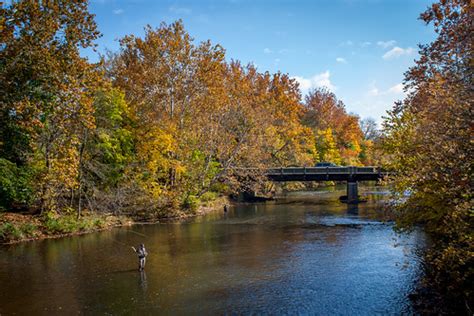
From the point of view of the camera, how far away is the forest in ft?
45.8

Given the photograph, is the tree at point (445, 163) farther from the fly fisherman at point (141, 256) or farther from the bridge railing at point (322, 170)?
→ the bridge railing at point (322, 170)

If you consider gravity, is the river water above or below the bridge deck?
below

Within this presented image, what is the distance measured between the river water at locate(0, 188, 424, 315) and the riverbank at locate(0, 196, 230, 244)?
1.43 metres

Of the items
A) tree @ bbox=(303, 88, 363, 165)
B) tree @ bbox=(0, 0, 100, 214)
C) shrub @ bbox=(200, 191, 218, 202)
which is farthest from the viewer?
tree @ bbox=(303, 88, 363, 165)

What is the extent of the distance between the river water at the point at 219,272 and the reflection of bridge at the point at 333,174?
1642 centimetres

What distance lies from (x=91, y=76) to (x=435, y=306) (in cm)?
1812

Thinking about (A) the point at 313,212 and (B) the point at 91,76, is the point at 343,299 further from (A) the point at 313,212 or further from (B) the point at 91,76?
(A) the point at 313,212

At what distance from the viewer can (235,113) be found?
145ft

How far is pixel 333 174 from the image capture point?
4812cm

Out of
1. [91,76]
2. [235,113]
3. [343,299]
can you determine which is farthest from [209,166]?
[343,299]

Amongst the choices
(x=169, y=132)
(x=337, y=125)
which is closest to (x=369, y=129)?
(x=337, y=125)

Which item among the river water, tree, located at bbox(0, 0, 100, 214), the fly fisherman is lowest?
the river water

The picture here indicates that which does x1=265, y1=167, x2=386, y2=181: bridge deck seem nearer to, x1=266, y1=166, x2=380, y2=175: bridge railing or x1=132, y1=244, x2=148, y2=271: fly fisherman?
x1=266, y1=166, x2=380, y2=175: bridge railing

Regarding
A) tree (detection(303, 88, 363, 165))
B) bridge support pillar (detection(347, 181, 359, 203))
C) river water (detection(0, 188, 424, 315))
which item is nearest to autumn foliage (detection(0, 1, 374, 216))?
river water (detection(0, 188, 424, 315))
